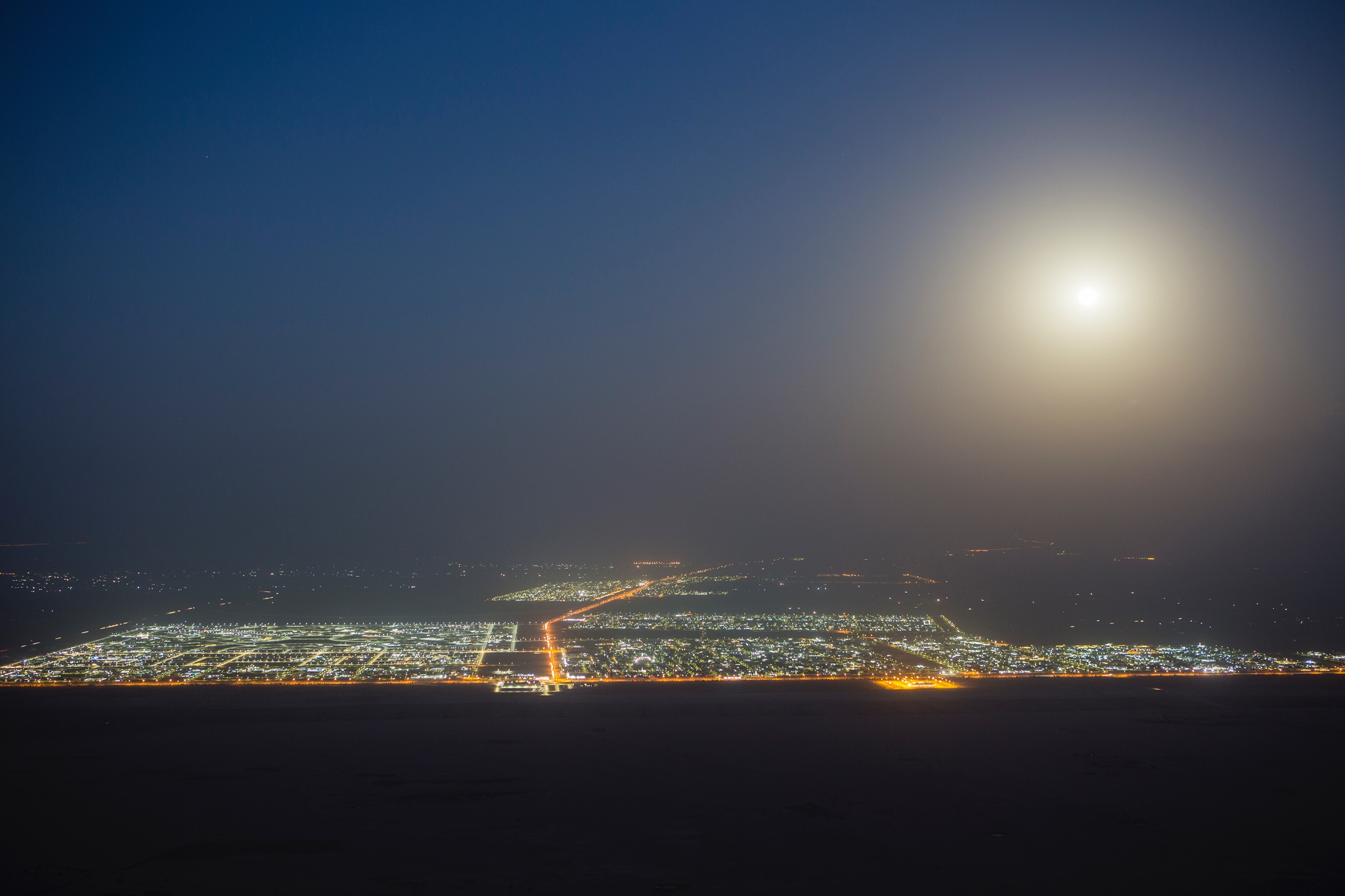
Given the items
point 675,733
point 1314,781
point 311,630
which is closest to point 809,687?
point 675,733

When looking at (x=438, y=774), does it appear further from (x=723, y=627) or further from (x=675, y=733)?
(x=723, y=627)

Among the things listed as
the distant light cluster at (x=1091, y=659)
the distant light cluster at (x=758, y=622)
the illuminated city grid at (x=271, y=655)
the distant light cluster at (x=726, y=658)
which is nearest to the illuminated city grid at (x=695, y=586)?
the distant light cluster at (x=758, y=622)

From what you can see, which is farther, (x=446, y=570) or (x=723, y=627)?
(x=446, y=570)

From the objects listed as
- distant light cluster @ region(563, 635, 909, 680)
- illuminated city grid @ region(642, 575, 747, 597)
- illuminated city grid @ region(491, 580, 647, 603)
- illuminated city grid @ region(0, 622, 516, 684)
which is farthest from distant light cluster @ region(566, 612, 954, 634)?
illuminated city grid @ region(642, 575, 747, 597)

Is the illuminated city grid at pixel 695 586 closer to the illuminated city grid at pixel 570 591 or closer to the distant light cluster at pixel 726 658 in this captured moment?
the illuminated city grid at pixel 570 591

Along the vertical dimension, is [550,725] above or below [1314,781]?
above

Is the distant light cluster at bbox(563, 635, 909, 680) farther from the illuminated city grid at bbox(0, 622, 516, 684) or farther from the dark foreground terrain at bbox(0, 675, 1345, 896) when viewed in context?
the illuminated city grid at bbox(0, 622, 516, 684)

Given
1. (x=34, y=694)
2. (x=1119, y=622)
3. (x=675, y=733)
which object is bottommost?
(x=1119, y=622)
